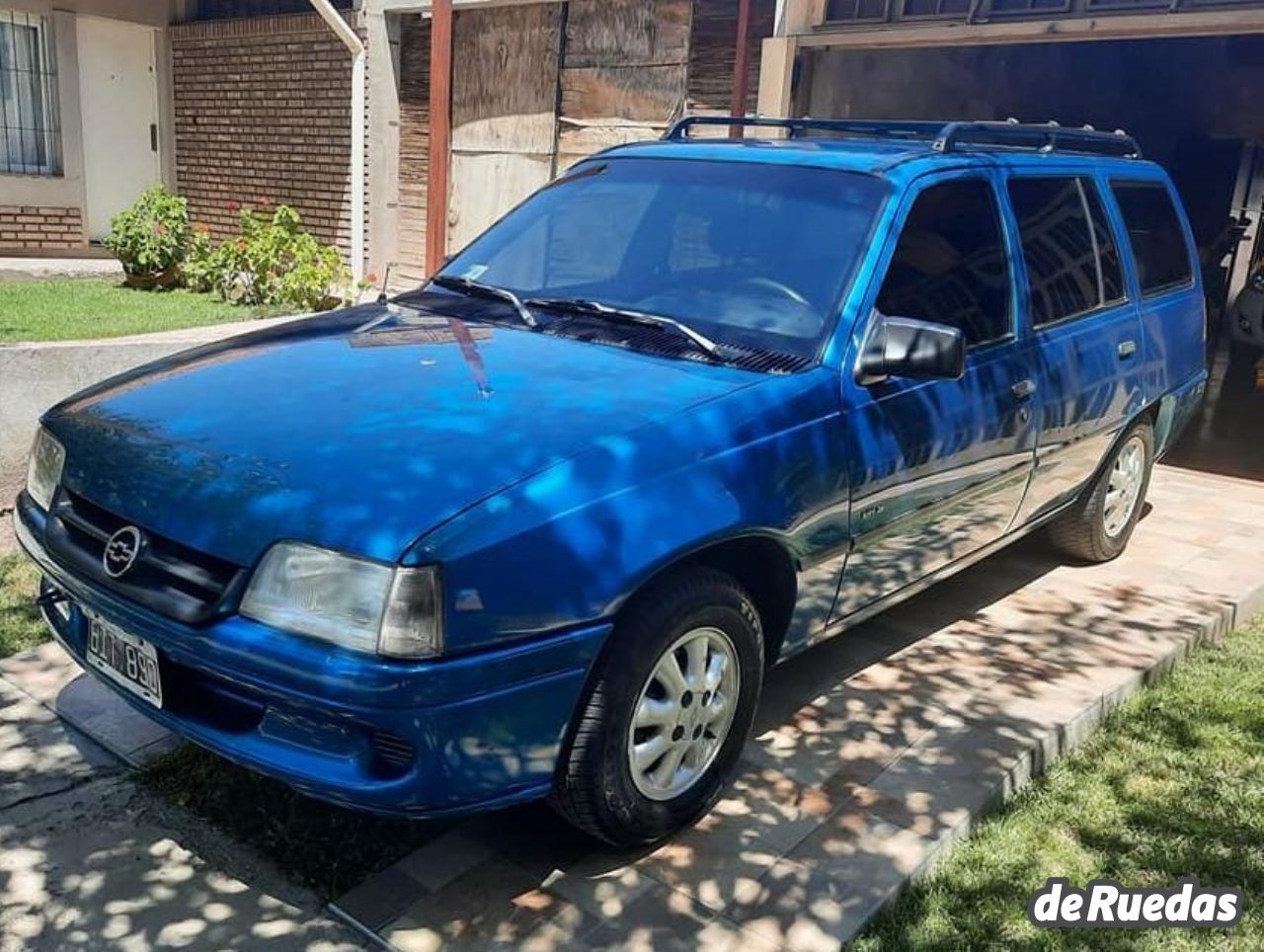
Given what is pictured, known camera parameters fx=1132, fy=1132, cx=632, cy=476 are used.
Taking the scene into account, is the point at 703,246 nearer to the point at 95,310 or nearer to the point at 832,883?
the point at 832,883

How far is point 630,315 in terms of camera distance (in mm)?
3520

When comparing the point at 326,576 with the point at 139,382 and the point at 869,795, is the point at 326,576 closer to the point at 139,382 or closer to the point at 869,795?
the point at 139,382

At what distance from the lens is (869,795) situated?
3311mm

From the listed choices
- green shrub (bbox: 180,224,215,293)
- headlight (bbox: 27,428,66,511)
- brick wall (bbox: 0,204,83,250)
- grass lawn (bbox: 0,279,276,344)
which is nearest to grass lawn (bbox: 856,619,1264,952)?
headlight (bbox: 27,428,66,511)

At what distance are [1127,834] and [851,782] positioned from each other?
30.5 inches

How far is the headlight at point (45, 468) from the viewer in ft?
10.0

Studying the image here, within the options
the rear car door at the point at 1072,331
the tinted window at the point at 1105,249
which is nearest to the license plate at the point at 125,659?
the rear car door at the point at 1072,331

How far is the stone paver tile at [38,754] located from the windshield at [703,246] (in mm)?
1976

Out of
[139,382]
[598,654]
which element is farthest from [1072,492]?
[139,382]

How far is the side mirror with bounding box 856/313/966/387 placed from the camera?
128 inches

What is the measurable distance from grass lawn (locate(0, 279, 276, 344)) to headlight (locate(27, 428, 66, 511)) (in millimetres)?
4474

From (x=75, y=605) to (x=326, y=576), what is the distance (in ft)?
3.44

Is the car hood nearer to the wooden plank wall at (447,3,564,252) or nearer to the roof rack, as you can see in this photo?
the roof rack

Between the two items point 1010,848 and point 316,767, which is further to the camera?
point 1010,848
